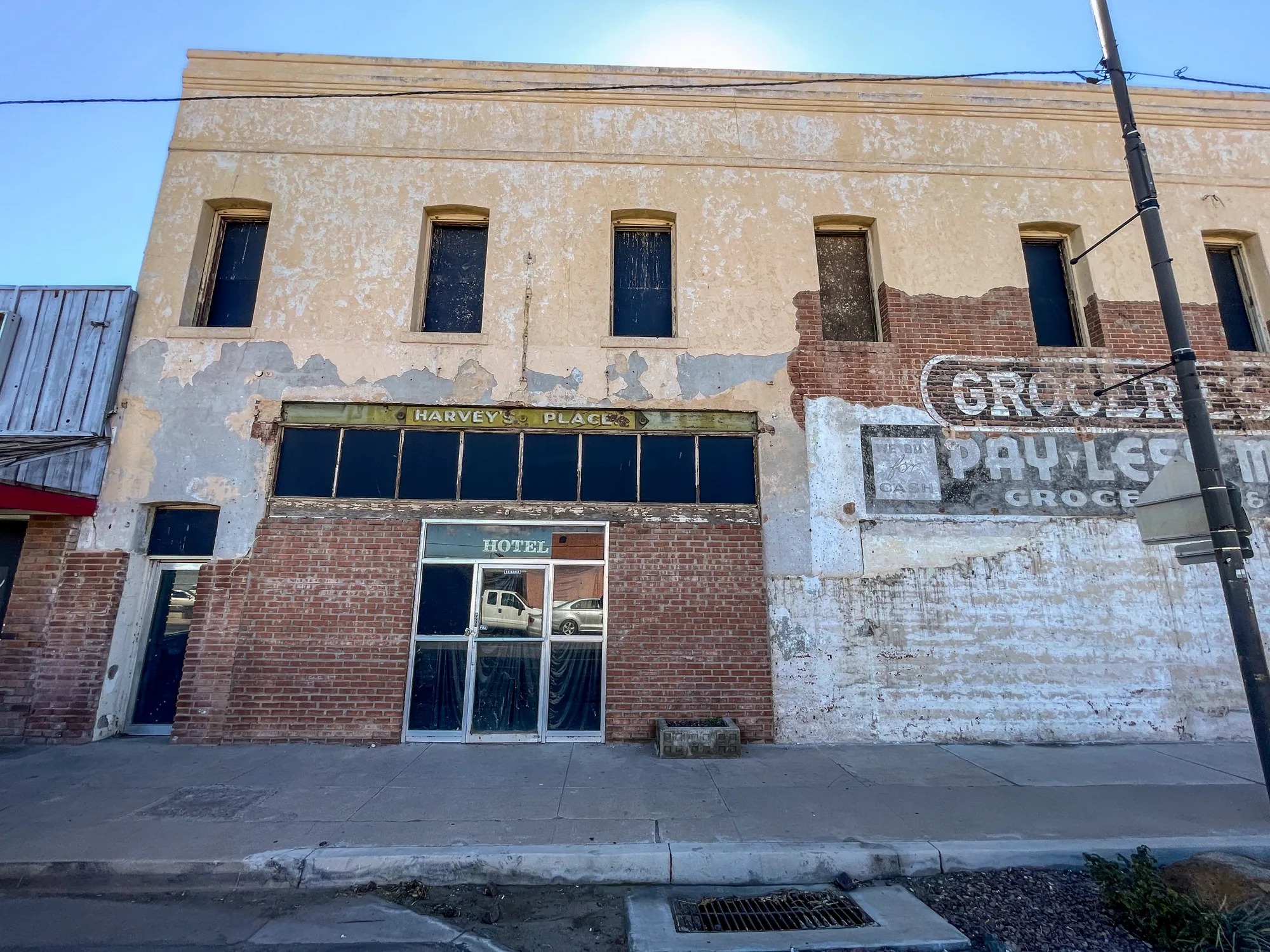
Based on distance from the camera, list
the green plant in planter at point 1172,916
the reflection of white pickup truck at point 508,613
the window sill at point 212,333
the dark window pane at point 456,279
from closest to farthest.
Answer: the green plant in planter at point 1172,916, the reflection of white pickup truck at point 508,613, the window sill at point 212,333, the dark window pane at point 456,279

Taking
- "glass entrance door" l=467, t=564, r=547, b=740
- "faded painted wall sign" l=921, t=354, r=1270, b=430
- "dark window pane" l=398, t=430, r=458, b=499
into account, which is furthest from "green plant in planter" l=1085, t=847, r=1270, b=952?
"dark window pane" l=398, t=430, r=458, b=499

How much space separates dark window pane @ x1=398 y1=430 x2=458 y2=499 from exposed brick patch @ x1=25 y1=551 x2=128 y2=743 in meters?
3.63

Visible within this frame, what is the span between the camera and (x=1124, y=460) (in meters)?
8.84

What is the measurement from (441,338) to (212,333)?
3119 millimetres

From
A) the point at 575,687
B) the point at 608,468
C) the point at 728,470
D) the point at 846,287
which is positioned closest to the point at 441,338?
the point at 608,468

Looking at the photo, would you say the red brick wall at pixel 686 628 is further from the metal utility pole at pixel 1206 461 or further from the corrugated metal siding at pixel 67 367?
the corrugated metal siding at pixel 67 367

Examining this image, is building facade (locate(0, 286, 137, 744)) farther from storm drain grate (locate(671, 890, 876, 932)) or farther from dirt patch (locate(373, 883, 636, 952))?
storm drain grate (locate(671, 890, 876, 932))

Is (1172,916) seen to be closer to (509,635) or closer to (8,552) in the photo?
(509,635)

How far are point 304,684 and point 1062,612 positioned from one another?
974cm

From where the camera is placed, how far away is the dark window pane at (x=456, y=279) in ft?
30.8

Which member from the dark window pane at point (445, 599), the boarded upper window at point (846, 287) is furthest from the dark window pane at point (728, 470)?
the dark window pane at point (445, 599)

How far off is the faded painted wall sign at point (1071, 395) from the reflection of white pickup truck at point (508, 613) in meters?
6.16

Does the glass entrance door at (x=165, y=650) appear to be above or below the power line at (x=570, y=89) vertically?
below

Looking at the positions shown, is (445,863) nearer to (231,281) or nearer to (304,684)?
(304,684)
